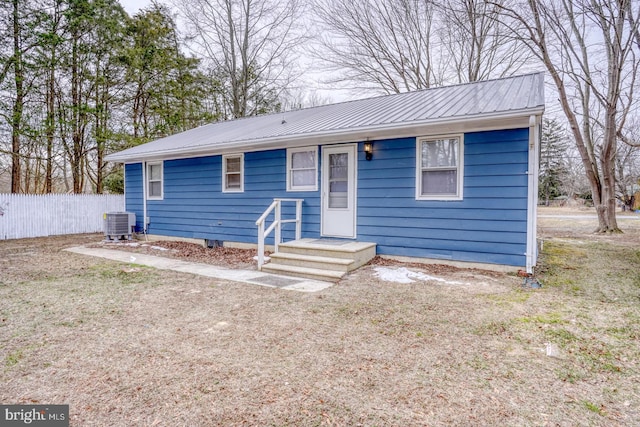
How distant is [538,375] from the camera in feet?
8.37

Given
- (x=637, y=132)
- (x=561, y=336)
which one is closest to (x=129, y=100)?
(x=561, y=336)

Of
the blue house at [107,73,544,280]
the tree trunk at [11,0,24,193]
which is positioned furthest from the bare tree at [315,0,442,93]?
the tree trunk at [11,0,24,193]

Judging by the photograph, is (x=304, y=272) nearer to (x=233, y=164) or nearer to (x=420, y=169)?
(x=420, y=169)

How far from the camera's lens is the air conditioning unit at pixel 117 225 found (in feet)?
32.4

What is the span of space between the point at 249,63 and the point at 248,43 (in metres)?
0.92

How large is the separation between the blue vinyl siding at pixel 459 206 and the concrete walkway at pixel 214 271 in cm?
197

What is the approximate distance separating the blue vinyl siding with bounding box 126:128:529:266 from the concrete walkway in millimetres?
1792

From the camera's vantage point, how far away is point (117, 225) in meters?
9.94

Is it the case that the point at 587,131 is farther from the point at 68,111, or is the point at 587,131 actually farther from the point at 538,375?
the point at 68,111

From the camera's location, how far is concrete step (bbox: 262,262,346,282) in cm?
547

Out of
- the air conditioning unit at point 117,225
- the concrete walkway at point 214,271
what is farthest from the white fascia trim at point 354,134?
the concrete walkway at point 214,271

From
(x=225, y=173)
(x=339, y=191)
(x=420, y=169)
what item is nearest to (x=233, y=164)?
(x=225, y=173)

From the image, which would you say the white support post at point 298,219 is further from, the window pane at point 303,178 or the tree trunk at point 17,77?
the tree trunk at point 17,77

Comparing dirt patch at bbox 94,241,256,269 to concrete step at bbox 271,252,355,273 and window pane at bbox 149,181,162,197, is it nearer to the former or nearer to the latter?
concrete step at bbox 271,252,355,273
